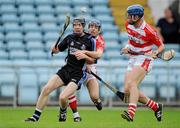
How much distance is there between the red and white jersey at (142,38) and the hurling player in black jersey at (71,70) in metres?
0.65

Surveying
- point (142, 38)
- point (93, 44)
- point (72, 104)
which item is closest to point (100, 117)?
point (72, 104)

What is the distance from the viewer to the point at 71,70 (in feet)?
42.9

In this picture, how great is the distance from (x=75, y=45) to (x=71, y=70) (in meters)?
0.42

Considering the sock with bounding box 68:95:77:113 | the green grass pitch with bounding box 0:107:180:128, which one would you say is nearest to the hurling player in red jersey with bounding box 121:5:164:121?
the green grass pitch with bounding box 0:107:180:128

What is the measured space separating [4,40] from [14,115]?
5.32 m

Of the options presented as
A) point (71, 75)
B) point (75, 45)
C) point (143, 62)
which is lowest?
point (71, 75)

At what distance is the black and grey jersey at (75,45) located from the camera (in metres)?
13.1

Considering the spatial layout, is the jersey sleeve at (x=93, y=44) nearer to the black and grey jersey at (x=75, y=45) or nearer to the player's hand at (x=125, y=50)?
the black and grey jersey at (x=75, y=45)

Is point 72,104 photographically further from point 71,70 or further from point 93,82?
point 71,70

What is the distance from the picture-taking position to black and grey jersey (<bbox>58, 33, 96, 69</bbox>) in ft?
43.1

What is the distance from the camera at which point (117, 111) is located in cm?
1772

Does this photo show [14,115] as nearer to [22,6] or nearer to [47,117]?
[47,117]

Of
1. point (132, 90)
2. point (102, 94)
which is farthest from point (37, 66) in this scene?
point (132, 90)

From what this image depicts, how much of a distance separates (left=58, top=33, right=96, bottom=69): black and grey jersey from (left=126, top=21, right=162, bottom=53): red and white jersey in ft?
2.17
